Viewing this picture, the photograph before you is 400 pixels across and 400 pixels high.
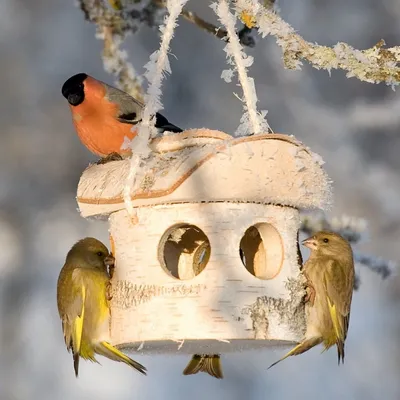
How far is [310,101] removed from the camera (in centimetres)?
1001

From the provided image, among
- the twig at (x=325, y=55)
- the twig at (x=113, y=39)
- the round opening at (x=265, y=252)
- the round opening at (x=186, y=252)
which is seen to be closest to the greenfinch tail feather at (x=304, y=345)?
A: the round opening at (x=265, y=252)

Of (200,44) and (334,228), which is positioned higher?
(200,44)

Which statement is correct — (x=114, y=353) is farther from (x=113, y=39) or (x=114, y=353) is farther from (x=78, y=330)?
(x=113, y=39)

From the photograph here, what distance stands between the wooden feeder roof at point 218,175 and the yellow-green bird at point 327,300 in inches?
13.7

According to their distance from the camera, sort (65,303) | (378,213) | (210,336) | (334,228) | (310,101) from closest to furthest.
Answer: (210,336) → (65,303) → (334,228) → (378,213) → (310,101)

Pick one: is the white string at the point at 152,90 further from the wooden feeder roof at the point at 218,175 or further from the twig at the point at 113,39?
A: the twig at the point at 113,39

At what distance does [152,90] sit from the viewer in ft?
13.5

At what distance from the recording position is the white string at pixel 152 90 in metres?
4.07

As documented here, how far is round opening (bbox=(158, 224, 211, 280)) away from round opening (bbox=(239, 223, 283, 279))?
0.69ft

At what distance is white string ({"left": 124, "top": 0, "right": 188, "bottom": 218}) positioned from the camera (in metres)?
4.07

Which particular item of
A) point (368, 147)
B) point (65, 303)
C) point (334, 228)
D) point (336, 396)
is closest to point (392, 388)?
point (336, 396)

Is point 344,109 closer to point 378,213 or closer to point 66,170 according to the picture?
point 378,213

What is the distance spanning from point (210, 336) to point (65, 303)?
0.83 m

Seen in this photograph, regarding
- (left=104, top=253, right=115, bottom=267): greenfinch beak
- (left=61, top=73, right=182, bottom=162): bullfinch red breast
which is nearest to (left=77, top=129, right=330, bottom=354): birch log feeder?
(left=104, top=253, right=115, bottom=267): greenfinch beak
